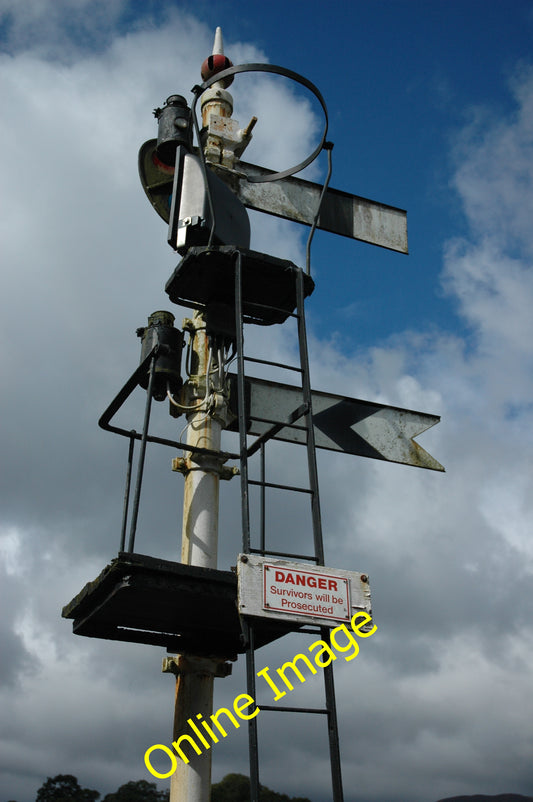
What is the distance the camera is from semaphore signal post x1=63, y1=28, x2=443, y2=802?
5398mm

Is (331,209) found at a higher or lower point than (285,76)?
higher

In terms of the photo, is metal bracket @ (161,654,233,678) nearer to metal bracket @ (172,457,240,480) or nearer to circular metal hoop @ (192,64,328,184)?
metal bracket @ (172,457,240,480)

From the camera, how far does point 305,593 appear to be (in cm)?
535

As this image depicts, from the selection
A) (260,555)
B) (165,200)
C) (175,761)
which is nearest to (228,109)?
(165,200)

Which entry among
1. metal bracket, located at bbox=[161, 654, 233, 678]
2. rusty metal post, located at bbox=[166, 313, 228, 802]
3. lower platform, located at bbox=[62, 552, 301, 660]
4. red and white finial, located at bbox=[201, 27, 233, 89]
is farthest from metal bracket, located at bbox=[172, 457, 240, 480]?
red and white finial, located at bbox=[201, 27, 233, 89]

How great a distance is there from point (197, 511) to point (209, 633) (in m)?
1.11

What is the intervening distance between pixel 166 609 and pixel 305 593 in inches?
52.4

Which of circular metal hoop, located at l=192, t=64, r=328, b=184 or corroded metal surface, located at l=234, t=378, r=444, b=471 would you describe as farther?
corroded metal surface, located at l=234, t=378, r=444, b=471

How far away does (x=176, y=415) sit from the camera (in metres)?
7.68

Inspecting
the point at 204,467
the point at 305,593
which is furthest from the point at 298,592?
the point at 204,467

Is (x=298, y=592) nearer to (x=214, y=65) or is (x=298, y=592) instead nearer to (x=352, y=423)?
(x=352, y=423)

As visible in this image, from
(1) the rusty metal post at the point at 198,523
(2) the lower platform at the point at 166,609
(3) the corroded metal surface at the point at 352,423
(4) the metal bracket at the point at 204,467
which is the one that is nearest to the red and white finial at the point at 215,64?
(1) the rusty metal post at the point at 198,523

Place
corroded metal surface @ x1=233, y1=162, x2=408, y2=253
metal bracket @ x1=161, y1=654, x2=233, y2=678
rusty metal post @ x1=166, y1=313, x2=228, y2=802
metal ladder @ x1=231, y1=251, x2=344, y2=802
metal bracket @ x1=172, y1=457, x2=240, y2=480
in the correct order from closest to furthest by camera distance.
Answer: metal ladder @ x1=231, y1=251, x2=344, y2=802 → rusty metal post @ x1=166, y1=313, x2=228, y2=802 → metal bracket @ x1=161, y1=654, x2=233, y2=678 → metal bracket @ x1=172, y1=457, x2=240, y2=480 → corroded metal surface @ x1=233, y1=162, x2=408, y2=253

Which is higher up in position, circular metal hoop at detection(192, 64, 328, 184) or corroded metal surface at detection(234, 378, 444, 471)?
circular metal hoop at detection(192, 64, 328, 184)
